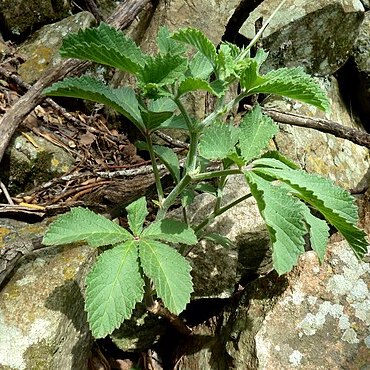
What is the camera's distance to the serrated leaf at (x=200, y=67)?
4.63 feet

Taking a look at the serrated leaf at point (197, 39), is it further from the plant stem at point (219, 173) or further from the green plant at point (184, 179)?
the plant stem at point (219, 173)

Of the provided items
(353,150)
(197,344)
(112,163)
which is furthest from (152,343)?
(353,150)

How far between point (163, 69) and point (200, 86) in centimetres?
10

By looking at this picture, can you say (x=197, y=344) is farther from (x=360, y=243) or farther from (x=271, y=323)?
(x=360, y=243)

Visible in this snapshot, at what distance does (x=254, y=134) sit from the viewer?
1358mm

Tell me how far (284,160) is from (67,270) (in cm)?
87

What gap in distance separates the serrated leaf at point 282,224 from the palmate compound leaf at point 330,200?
0.18 feet

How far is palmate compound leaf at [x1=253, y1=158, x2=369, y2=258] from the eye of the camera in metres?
1.22

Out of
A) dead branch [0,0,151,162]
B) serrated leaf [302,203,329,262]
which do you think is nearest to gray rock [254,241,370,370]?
serrated leaf [302,203,329,262]

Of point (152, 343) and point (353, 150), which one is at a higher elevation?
point (353, 150)

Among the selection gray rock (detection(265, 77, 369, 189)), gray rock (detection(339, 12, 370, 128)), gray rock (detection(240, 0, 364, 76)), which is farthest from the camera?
gray rock (detection(339, 12, 370, 128))

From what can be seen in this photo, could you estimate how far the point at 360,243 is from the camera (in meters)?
1.28

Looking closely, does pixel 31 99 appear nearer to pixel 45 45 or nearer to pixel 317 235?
pixel 45 45

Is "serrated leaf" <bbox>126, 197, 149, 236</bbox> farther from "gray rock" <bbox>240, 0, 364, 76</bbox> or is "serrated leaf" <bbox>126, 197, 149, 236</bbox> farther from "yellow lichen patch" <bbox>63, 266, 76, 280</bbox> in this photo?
"gray rock" <bbox>240, 0, 364, 76</bbox>
